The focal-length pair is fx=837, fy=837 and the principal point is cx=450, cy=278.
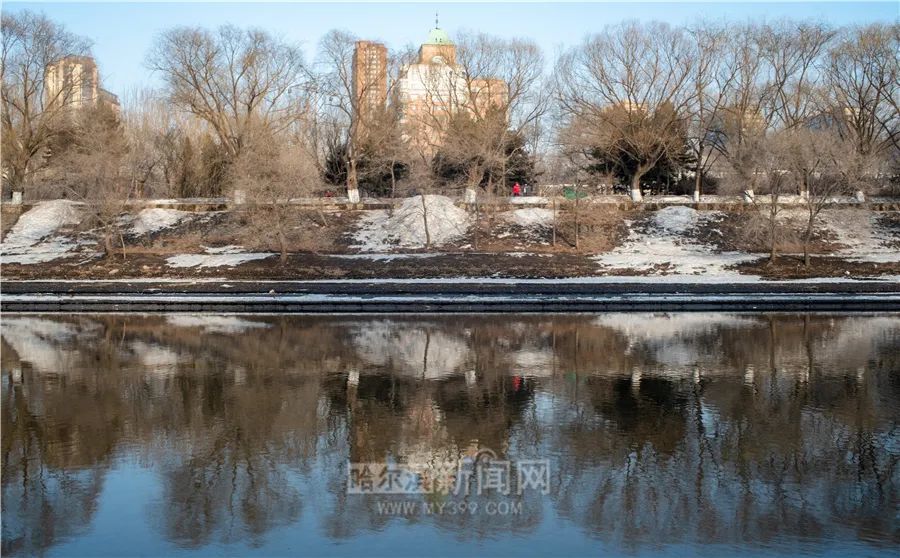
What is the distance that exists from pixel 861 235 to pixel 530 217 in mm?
15846

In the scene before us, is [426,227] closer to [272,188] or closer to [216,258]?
[272,188]

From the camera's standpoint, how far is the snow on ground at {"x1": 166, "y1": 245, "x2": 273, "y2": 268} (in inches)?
1390

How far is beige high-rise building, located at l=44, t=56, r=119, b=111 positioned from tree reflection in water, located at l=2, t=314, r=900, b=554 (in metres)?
37.4

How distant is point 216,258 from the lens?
3650cm

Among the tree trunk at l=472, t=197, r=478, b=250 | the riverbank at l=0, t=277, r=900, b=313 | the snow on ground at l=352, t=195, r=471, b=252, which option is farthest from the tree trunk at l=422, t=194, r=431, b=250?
the riverbank at l=0, t=277, r=900, b=313

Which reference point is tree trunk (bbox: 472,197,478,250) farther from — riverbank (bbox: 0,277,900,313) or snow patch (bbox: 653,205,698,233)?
snow patch (bbox: 653,205,698,233)

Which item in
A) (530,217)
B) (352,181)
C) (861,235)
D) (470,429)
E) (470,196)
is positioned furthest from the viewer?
(352,181)

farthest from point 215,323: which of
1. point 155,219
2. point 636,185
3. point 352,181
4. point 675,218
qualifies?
point 636,185

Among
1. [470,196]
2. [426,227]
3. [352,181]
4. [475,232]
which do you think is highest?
[352,181]

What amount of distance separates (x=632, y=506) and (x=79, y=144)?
48.9 m

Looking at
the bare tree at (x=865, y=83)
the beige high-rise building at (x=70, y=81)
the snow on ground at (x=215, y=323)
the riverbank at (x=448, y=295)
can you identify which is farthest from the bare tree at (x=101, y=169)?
the bare tree at (x=865, y=83)

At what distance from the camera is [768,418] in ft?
35.2

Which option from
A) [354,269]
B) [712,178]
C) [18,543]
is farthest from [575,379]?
[712,178]

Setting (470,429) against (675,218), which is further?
(675,218)
